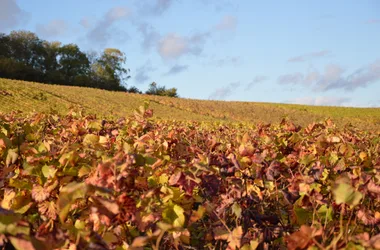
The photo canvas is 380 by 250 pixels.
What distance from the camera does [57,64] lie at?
7625 centimetres

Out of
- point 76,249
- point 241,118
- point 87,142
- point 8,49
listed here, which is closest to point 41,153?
point 87,142

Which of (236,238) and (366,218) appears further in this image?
(366,218)

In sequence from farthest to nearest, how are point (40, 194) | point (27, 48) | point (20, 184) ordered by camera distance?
point (27, 48) → point (20, 184) → point (40, 194)

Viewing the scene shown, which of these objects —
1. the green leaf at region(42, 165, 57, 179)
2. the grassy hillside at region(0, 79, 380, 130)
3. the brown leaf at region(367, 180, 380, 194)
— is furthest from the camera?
the grassy hillside at region(0, 79, 380, 130)

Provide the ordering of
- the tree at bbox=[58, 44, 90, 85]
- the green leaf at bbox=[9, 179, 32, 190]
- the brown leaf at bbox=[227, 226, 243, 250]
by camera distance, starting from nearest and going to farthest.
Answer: the brown leaf at bbox=[227, 226, 243, 250], the green leaf at bbox=[9, 179, 32, 190], the tree at bbox=[58, 44, 90, 85]

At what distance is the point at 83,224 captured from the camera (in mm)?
1607

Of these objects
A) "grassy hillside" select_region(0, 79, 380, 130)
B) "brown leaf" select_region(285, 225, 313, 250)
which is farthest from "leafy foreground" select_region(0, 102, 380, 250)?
"grassy hillside" select_region(0, 79, 380, 130)

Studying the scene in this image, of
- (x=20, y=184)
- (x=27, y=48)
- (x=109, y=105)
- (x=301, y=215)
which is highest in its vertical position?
(x=27, y=48)

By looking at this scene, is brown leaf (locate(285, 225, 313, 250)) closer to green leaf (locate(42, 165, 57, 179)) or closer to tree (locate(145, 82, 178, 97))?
green leaf (locate(42, 165, 57, 179))

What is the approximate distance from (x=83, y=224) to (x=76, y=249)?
264 millimetres

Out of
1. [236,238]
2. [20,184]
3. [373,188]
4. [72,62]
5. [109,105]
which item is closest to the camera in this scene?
[236,238]

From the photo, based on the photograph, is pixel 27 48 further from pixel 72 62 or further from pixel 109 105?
pixel 109 105

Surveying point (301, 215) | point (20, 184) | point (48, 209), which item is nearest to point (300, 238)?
point (301, 215)

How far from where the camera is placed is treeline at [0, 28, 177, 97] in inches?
2768
